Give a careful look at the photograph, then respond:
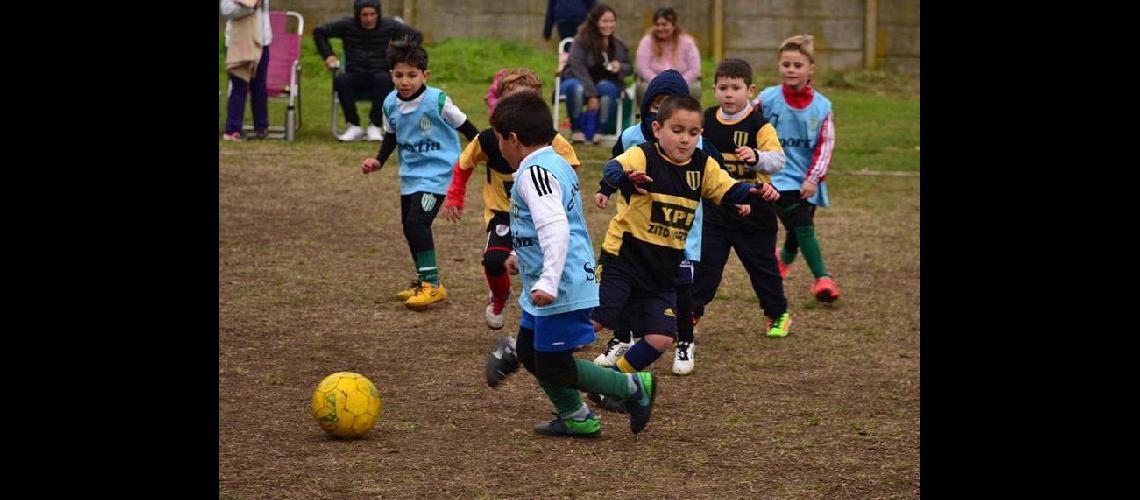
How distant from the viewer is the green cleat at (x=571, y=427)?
6.52 m

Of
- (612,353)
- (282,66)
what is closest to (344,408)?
(612,353)

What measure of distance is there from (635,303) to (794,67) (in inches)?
104

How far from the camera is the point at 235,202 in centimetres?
1323

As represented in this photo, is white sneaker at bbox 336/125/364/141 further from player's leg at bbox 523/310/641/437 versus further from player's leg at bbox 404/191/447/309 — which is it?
player's leg at bbox 523/310/641/437

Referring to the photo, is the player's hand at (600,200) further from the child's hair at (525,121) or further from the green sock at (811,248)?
the green sock at (811,248)

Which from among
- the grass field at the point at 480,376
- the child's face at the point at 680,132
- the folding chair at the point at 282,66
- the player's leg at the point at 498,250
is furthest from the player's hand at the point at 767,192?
the folding chair at the point at 282,66

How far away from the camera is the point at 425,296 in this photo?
9.55 metres

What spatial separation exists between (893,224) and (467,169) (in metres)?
6.14

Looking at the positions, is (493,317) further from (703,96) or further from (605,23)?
(703,96)

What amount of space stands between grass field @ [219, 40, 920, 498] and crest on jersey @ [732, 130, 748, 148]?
1163mm

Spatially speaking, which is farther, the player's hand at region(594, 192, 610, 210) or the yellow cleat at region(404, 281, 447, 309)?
the yellow cleat at region(404, 281, 447, 309)

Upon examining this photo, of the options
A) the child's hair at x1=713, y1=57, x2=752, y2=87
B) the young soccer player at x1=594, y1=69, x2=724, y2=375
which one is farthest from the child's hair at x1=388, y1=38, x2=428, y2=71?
the child's hair at x1=713, y1=57, x2=752, y2=87

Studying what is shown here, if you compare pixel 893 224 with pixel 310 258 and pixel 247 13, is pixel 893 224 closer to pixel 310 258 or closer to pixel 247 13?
pixel 310 258

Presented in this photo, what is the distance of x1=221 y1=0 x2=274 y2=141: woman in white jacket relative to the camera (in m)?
16.0
